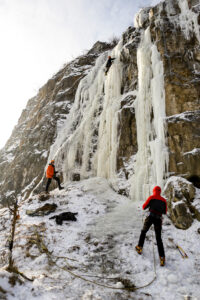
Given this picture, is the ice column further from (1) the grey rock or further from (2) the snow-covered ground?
A: (1) the grey rock

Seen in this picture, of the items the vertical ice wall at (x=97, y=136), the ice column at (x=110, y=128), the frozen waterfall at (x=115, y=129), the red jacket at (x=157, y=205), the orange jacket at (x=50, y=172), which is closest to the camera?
the red jacket at (x=157, y=205)

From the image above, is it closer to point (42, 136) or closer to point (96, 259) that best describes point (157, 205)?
point (96, 259)

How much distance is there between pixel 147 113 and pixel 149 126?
0.70 meters

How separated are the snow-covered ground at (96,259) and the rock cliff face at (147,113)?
56.6 inches

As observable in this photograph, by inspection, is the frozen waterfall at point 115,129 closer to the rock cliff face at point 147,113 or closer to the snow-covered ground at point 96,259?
the rock cliff face at point 147,113

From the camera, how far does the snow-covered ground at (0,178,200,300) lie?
9.90 feet

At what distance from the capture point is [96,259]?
424 cm

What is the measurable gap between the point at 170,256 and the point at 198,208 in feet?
6.84

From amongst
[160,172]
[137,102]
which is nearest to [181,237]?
[160,172]

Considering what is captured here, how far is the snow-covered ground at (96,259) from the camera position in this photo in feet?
9.90

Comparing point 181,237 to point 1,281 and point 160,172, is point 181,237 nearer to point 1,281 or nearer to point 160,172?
point 160,172

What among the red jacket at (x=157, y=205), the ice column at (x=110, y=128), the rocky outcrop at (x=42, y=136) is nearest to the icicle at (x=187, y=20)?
the ice column at (x=110, y=128)

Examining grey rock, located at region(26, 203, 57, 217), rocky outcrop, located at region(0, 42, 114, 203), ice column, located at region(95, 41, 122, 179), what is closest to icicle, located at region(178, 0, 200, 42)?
ice column, located at region(95, 41, 122, 179)

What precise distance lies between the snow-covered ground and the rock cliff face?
1438 millimetres
